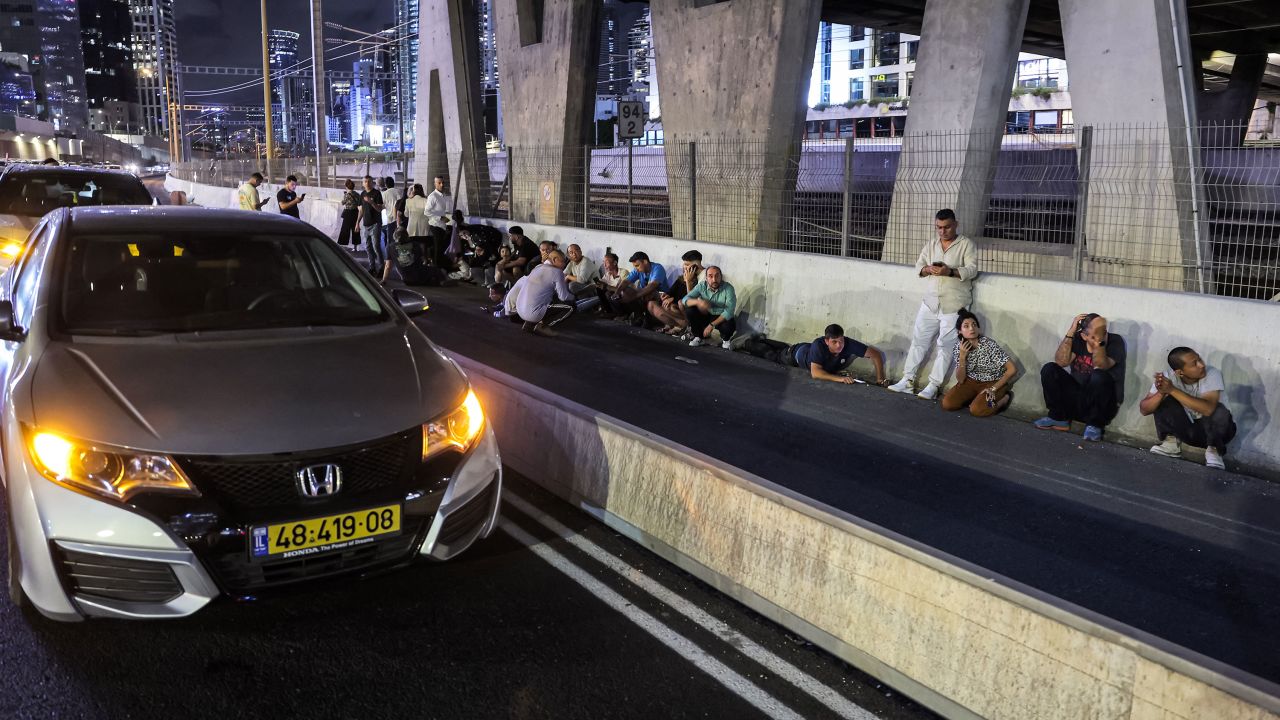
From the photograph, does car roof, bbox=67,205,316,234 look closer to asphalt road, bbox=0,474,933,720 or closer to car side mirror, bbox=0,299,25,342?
car side mirror, bbox=0,299,25,342

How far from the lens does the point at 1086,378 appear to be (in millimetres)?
8281

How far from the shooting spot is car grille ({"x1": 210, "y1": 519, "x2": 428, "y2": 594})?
367cm

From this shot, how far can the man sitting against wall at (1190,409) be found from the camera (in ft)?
24.4

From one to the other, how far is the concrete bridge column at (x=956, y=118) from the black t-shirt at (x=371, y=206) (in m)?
11.0

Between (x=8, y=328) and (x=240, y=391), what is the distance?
1233mm

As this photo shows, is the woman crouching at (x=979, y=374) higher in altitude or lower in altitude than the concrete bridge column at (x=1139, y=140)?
lower

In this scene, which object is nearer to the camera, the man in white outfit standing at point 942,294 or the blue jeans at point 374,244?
the man in white outfit standing at point 942,294

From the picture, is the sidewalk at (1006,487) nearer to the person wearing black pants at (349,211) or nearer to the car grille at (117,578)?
the car grille at (117,578)

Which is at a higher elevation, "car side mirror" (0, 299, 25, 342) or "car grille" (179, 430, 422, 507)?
"car side mirror" (0, 299, 25, 342)

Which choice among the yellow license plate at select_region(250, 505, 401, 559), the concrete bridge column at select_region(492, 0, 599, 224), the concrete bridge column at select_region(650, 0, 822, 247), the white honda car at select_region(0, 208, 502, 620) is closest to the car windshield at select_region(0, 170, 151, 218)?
the white honda car at select_region(0, 208, 502, 620)

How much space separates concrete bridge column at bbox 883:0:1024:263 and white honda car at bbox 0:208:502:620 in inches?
291

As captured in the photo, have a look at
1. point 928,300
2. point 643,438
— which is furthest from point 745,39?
point 643,438

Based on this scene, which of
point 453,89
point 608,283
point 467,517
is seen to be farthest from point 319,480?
point 453,89

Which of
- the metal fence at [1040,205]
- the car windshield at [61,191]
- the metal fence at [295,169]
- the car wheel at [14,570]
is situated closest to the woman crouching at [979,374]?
the metal fence at [1040,205]
